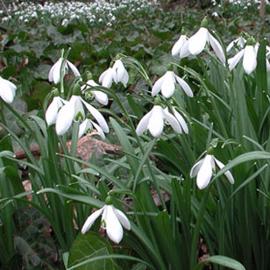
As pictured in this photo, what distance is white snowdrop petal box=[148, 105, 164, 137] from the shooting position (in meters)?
1.66

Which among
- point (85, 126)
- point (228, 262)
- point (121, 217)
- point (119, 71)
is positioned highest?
point (119, 71)

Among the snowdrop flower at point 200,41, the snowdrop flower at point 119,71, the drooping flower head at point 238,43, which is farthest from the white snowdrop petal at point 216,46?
the drooping flower head at point 238,43

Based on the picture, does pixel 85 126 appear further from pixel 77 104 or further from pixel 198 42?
pixel 198 42

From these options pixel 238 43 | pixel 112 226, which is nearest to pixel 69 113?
pixel 112 226

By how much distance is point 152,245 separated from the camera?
1.85 m

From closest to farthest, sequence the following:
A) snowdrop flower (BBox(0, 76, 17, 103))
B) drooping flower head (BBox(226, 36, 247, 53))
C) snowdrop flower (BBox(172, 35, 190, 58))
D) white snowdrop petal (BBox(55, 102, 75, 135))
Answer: white snowdrop petal (BBox(55, 102, 75, 135))
snowdrop flower (BBox(0, 76, 17, 103))
snowdrop flower (BBox(172, 35, 190, 58))
drooping flower head (BBox(226, 36, 247, 53))

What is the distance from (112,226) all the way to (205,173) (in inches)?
10.1

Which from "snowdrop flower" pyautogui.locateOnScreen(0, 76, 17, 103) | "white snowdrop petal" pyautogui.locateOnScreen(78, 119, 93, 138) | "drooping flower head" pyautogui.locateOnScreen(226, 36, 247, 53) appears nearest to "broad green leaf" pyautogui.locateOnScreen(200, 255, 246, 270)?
"white snowdrop petal" pyautogui.locateOnScreen(78, 119, 93, 138)

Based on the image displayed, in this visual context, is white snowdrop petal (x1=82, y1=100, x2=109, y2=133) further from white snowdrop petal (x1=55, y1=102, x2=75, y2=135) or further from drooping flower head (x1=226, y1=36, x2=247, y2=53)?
drooping flower head (x1=226, y1=36, x2=247, y2=53)

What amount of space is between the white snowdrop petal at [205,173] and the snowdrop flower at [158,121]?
13 centimetres

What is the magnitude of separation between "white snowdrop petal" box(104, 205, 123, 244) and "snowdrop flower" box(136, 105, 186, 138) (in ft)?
0.72

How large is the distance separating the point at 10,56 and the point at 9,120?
1444mm

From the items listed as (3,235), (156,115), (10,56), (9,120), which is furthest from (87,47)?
(156,115)

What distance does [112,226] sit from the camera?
1547 mm
